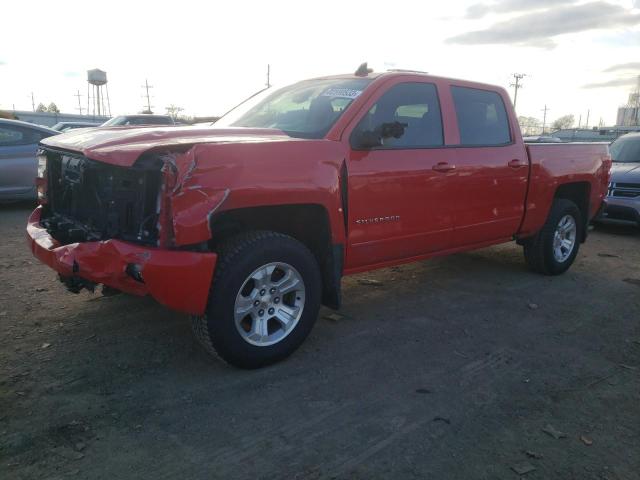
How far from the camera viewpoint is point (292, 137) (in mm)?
3754

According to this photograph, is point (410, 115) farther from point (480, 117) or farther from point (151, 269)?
point (151, 269)

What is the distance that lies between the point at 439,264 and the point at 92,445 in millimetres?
4555

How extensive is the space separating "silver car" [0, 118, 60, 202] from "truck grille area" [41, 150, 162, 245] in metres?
5.30

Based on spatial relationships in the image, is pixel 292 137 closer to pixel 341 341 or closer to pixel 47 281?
pixel 341 341

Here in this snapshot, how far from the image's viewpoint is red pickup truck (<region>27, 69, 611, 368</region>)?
9.80 feet

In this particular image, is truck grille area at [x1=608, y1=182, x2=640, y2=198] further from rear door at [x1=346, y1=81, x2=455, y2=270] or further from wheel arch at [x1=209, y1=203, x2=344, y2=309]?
wheel arch at [x1=209, y1=203, x2=344, y2=309]

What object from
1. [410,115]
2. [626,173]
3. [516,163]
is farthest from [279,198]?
[626,173]

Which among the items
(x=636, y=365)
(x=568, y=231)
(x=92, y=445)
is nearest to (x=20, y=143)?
(x=92, y=445)

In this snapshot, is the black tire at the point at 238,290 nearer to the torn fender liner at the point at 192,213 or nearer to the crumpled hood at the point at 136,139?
the torn fender liner at the point at 192,213

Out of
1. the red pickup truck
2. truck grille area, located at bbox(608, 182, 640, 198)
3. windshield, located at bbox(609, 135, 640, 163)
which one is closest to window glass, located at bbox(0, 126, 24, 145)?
the red pickup truck

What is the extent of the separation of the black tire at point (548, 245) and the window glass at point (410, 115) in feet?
6.93

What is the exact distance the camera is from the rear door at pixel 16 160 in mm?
8430

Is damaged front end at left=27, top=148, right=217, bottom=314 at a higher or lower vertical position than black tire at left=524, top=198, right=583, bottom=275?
higher

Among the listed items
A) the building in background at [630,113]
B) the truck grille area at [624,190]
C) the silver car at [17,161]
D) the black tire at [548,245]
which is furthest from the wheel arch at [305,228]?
the building in background at [630,113]
